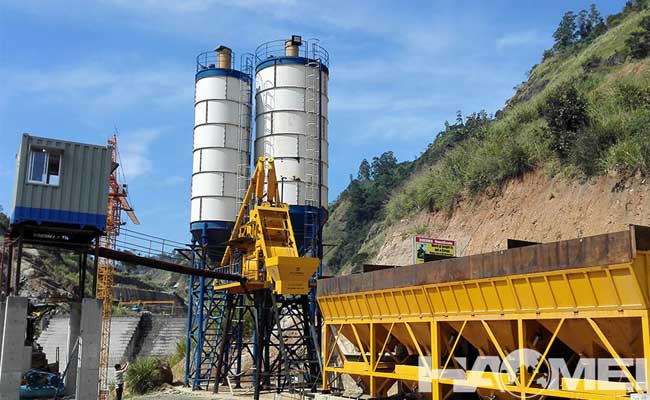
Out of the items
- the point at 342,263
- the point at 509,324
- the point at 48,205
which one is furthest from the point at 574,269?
the point at 342,263

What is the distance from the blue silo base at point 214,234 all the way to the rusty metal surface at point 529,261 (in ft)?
55.1

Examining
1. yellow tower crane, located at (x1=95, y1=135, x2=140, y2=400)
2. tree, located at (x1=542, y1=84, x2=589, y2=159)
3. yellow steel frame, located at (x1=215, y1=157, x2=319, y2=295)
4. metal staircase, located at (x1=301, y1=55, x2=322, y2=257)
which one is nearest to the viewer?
yellow steel frame, located at (x1=215, y1=157, x2=319, y2=295)

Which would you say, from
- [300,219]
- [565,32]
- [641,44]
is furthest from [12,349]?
[565,32]

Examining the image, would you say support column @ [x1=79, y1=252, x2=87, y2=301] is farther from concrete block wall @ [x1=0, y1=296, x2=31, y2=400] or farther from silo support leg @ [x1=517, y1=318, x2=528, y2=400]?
silo support leg @ [x1=517, y1=318, x2=528, y2=400]

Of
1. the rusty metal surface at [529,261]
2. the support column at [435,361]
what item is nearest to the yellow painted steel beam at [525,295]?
the rusty metal surface at [529,261]

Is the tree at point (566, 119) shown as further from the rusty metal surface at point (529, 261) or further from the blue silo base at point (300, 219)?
the rusty metal surface at point (529, 261)

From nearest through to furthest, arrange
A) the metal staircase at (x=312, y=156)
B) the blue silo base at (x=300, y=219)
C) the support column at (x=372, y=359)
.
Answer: the support column at (x=372, y=359) < the metal staircase at (x=312, y=156) < the blue silo base at (x=300, y=219)

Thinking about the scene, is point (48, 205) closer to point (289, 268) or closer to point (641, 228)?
point (289, 268)

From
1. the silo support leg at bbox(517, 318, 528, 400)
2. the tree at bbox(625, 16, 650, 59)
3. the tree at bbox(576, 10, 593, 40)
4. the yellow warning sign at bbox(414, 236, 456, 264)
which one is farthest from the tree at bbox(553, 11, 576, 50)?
the silo support leg at bbox(517, 318, 528, 400)

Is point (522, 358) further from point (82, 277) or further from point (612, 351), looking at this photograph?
point (82, 277)

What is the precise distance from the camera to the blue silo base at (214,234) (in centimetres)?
3516

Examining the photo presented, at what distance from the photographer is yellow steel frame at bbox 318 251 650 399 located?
40.4 ft

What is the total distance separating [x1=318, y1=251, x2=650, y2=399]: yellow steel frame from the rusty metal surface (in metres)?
0.16

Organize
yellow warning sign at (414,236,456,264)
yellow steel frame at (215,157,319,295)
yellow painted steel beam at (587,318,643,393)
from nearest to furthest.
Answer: yellow painted steel beam at (587,318,643,393), yellow steel frame at (215,157,319,295), yellow warning sign at (414,236,456,264)
